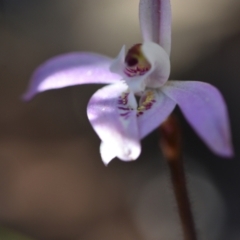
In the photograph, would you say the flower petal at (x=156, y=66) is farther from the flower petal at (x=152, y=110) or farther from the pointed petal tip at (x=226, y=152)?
the pointed petal tip at (x=226, y=152)

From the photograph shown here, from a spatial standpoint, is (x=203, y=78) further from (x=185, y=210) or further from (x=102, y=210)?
(x=185, y=210)

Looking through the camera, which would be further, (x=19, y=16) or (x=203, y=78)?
(x=19, y=16)

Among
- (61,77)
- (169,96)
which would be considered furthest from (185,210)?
(61,77)

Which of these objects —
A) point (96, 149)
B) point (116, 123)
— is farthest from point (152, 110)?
point (96, 149)

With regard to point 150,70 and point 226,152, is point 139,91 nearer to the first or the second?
point 150,70

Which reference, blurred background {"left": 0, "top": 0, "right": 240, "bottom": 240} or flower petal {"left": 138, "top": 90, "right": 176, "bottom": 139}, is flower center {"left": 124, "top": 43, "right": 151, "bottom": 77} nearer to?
flower petal {"left": 138, "top": 90, "right": 176, "bottom": 139}

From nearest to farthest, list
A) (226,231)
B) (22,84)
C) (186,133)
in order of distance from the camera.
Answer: (226,231), (186,133), (22,84)

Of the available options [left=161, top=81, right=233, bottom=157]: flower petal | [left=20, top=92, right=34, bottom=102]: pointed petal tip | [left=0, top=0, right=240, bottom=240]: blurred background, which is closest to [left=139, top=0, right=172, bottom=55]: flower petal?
[left=161, top=81, right=233, bottom=157]: flower petal
